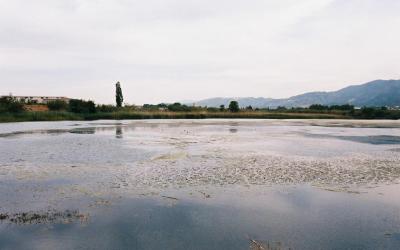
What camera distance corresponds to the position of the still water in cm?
1092

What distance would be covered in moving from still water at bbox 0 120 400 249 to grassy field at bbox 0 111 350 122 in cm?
6069

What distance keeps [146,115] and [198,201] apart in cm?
8420

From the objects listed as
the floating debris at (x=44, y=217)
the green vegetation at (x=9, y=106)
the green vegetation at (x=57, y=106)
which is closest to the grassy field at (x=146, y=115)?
the green vegetation at (x=9, y=106)

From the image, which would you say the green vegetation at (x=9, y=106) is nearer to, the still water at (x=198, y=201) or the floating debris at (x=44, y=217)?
the still water at (x=198, y=201)

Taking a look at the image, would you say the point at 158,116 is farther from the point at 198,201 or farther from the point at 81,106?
the point at 198,201

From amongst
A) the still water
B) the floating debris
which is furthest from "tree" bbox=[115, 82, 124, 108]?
the floating debris

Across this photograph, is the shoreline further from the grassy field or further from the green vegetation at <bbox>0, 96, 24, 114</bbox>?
the green vegetation at <bbox>0, 96, 24, 114</bbox>

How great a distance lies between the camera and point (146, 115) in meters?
97.9

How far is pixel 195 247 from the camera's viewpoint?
1026cm

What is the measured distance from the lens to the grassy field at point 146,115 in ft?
273

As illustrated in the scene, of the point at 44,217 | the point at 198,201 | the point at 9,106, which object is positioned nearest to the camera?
the point at 44,217

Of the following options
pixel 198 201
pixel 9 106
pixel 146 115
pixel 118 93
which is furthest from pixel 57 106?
pixel 198 201

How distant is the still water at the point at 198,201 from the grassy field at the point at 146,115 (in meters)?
60.7

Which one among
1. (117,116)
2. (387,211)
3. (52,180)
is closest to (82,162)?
(52,180)
